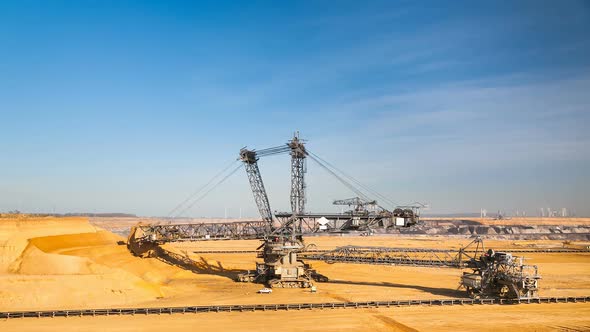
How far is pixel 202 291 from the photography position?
162 ft

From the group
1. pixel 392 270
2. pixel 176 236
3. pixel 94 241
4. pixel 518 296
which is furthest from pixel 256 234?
pixel 518 296

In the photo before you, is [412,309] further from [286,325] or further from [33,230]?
[33,230]

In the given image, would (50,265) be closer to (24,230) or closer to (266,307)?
(24,230)

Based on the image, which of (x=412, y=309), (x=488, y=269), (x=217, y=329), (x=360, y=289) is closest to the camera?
(x=217, y=329)

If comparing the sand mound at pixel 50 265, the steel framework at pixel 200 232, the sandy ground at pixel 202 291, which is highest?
the steel framework at pixel 200 232

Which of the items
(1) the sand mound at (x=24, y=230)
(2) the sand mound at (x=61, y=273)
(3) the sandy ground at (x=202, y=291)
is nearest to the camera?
(3) the sandy ground at (x=202, y=291)

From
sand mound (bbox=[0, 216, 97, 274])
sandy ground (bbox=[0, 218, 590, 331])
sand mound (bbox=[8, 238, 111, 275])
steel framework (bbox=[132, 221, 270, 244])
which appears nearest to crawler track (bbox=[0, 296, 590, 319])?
sandy ground (bbox=[0, 218, 590, 331])

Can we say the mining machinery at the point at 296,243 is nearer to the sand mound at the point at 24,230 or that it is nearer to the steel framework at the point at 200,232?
the steel framework at the point at 200,232

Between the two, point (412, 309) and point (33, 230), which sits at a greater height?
point (33, 230)

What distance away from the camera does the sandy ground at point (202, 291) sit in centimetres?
3416

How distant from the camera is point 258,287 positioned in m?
51.7

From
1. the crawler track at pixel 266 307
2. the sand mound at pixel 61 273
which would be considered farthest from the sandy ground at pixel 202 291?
the crawler track at pixel 266 307

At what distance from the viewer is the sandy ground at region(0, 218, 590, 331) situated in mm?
34156

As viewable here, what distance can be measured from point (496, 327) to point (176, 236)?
41722 mm
